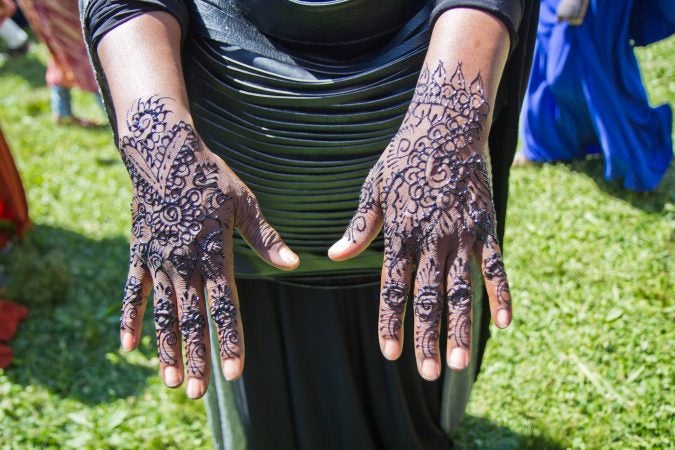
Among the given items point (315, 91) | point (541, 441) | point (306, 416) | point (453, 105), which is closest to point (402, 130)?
point (453, 105)

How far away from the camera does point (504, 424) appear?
8.18 ft

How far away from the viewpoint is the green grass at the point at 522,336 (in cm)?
250

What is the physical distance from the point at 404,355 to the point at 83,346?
6.17 feet

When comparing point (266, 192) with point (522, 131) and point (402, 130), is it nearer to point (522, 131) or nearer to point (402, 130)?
point (402, 130)

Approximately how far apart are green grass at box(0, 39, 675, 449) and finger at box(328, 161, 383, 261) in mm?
1469

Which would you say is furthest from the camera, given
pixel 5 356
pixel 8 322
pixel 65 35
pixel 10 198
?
pixel 65 35

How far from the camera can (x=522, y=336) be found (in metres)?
2.88

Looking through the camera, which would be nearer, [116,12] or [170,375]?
[170,375]

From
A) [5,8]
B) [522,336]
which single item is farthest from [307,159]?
[5,8]

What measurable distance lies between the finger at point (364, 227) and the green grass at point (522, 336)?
147 cm

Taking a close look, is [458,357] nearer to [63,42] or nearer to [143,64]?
[143,64]

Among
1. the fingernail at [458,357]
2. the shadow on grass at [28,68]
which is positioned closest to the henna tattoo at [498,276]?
the fingernail at [458,357]

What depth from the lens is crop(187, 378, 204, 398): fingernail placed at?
47.3 inches

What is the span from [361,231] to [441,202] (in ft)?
0.52
